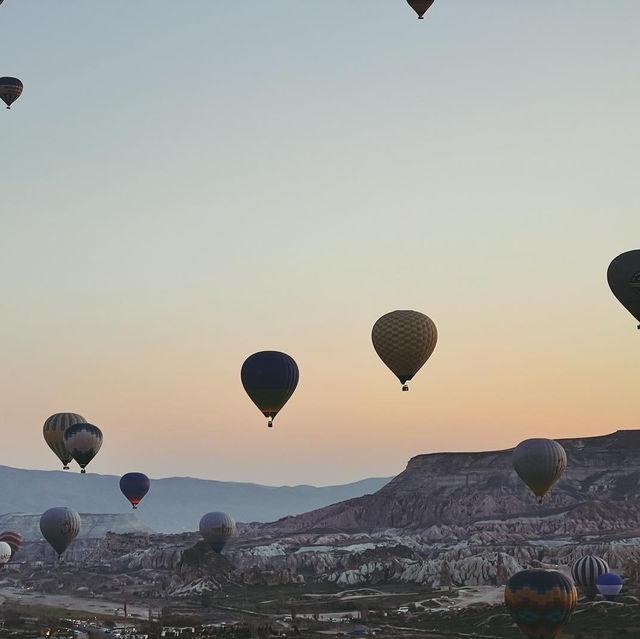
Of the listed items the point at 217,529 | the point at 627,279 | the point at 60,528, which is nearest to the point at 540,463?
the point at 627,279

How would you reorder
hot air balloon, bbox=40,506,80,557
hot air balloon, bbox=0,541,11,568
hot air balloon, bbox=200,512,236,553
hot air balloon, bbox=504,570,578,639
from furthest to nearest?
hot air balloon, bbox=0,541,11,568 < hot air balloon, bbox=200,512,236,553 < hot air balloon, bbox=40,506,80,557 < hot air balloon, bbox=504,570,578,639

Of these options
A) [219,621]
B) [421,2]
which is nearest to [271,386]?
[421,2]

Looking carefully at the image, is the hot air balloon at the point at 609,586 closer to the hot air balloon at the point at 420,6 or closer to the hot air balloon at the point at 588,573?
the hot air balloon at the point at 588,573

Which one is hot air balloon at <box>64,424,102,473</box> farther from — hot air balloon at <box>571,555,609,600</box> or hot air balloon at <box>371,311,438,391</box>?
hot air balloon at <box>571,555,609,600</box>

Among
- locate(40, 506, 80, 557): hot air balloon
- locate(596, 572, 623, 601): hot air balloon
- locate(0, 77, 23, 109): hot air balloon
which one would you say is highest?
locate(0, 77, 23, 109): hot air balloon

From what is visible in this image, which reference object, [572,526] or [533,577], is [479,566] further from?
[533,577]

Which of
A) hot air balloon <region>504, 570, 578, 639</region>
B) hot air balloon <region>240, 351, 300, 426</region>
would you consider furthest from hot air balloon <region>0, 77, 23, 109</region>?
hot air balloon <region>504, 570, 578, 639</region>
